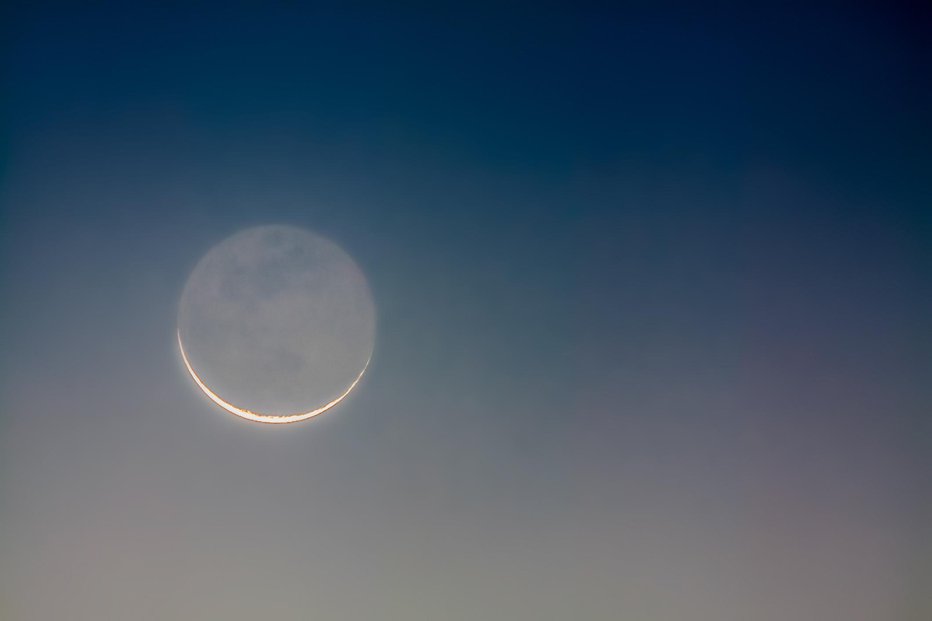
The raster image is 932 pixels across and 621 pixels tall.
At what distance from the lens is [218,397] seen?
2538 centimetres

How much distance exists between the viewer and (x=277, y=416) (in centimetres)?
2555

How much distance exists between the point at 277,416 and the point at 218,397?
109cm
